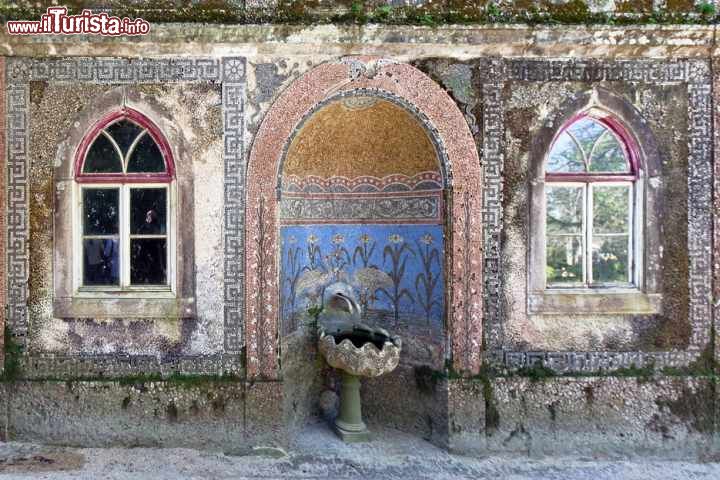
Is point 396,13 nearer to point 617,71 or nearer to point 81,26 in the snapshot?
point 617,71

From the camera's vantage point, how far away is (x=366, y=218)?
5992 millimetres

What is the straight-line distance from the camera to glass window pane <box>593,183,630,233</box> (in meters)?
5.45

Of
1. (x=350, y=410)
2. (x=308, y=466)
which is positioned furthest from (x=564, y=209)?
(x=308, y=466)

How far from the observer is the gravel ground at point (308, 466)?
15.2 ft

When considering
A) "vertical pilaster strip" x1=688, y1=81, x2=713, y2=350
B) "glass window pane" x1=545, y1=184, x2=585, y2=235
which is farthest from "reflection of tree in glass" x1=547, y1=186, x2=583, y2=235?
"vertical pilaster strip" x1=688, y1=81, x2=713, y2=350

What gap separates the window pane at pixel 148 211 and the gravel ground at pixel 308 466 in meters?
1.99

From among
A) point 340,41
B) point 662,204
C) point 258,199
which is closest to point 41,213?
point 258,199

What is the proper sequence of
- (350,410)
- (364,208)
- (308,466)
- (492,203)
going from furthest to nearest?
(364,208) < (350,410) < (492,203) < (308,466)

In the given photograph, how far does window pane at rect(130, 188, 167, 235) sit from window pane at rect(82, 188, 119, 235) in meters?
0.17

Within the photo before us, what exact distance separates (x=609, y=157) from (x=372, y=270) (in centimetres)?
258

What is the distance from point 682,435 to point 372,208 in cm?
362

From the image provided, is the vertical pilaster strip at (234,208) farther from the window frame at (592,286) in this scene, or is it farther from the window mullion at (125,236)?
the window frame at (592,286)

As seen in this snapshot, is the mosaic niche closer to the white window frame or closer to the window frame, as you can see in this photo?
the window frame

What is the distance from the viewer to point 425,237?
5.61m
